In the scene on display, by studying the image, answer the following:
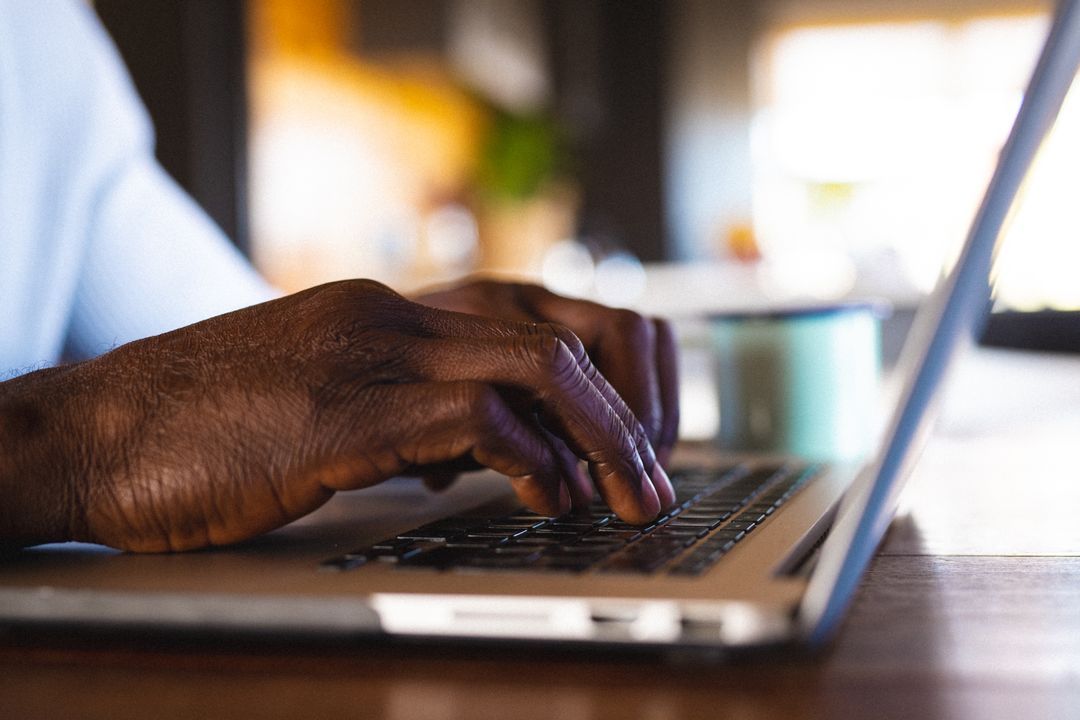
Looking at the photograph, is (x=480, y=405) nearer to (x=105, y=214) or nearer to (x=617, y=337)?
(x=617, y=337)

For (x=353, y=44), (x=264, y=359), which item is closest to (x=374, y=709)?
(x=264, y=359)

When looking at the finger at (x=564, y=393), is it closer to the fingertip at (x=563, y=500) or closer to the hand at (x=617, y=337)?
the fingertip at (x=563, y=500)

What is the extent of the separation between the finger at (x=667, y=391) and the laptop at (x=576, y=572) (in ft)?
0.83

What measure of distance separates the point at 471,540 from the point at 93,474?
0.16 meters

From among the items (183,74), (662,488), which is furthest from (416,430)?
(183,74)

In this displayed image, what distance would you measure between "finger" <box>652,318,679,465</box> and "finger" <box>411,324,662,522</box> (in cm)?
27

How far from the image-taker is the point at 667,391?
2.49ft

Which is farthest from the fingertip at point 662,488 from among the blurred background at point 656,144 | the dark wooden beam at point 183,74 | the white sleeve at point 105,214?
the blurred background at point 656,144

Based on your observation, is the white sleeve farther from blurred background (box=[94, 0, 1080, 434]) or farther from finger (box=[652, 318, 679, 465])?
blurred background (box=[94, 0, 1080, 434])

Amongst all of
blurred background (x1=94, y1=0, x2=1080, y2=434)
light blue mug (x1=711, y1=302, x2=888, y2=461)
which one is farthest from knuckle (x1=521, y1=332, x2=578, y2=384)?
blurred background (x1=94, y1=0, x2=1080, y2=434)

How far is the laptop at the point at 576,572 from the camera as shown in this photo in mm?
292

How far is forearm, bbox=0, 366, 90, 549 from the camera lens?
46cm

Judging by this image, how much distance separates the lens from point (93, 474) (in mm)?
454

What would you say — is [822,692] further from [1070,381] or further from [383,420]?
[1070,381]
